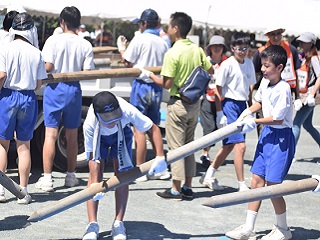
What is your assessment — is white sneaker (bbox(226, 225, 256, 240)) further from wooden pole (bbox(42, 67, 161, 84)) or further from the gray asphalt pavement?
wooden pole (bbox(42, 67, 161, 84))

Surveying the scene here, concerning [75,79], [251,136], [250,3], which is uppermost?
[250,3]

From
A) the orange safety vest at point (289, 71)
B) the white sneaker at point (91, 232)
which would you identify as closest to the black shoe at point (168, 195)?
the white sneaker at point (91, 232)

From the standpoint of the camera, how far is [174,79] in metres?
7.92

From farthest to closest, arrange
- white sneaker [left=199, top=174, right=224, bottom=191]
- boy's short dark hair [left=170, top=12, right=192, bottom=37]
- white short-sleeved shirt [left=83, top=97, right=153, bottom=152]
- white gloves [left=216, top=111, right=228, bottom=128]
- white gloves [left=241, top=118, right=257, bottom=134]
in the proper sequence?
white sneaker [left=199, top=174, right=224, bottom=191] < white gloves [left=216, top=111, right=228, bottom=128] < boy's short dark hair [left=170, top=12, right=192, bottom=37] < white gloves [left=241, top=118, right=257, bottom=134] < white short-sleeved shirt [left=83, top=97, right=153, bottom=152]

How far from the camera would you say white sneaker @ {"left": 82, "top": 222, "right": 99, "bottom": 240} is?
6191mm

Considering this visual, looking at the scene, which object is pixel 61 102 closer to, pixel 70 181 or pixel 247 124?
pixel 70 181

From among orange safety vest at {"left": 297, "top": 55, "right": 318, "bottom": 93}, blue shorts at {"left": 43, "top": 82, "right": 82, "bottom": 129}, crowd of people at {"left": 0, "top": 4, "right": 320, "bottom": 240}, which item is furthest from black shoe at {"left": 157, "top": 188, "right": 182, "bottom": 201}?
orange safety vest at {"left": 297, "top": 55, "right": 318, "bottom": 93}

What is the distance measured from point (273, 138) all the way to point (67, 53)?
2.73 metres

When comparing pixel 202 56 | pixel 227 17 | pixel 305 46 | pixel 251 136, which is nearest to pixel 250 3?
pixel 227 17

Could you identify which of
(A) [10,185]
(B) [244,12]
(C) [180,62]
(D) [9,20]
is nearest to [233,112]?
(C) [180,62]

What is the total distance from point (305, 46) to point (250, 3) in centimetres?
446

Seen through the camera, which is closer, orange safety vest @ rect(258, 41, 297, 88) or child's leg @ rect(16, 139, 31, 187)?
child's leg @ rect(16, 139, 31, 187)

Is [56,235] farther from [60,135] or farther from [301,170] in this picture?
[301,170]

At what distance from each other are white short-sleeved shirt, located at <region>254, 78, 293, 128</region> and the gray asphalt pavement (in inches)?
46.3
